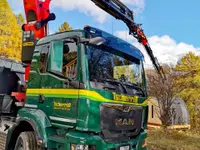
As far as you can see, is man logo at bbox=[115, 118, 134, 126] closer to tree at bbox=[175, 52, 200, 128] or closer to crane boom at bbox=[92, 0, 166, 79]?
crane boom at bbox=[92, 0, 166, 79]

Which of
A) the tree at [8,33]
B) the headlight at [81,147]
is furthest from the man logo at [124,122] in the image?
the tree at [8,33]

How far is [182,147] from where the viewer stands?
7.70 meters

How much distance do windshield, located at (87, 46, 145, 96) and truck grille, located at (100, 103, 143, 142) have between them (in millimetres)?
310

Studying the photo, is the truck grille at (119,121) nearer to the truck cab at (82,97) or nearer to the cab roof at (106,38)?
the truck cab at (82,97)

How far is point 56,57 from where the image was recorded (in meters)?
4.04

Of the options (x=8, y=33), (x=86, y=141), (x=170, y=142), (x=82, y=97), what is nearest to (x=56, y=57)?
(x=82, y=97)

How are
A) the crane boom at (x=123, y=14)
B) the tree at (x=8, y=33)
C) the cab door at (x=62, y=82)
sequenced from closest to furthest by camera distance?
1. the cab door at (x=62, y=82)
2. the crane boom at (x=123, y=14)
3. the tree at (x=8, y=33)

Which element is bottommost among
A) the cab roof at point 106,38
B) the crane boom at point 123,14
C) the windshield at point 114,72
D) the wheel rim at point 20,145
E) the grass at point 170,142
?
the grass at point 170,142

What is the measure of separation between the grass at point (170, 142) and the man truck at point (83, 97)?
309cm

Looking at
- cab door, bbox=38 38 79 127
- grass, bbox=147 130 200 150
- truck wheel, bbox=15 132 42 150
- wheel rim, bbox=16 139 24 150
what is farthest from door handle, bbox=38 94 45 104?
grass, bbox=147 130 200 150

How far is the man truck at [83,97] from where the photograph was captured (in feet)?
→ 12.6

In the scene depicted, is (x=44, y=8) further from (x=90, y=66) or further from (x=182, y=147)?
(x=182, y=147)

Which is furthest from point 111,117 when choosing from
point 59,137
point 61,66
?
point 61,66

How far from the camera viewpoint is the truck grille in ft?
13.2
